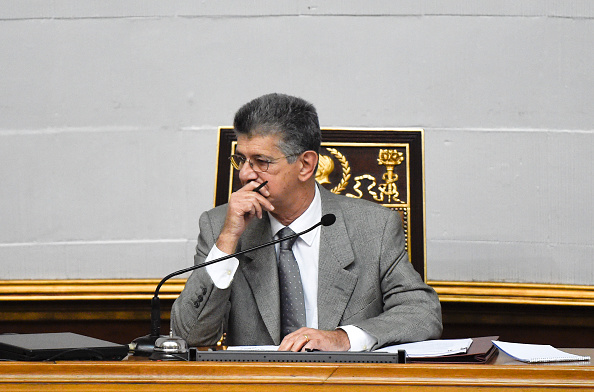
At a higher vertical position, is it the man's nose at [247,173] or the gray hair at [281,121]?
the gray hair at [281,121]

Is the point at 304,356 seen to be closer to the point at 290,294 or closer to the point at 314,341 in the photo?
the point at 314,341

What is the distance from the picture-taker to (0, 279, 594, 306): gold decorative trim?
2.60 metres

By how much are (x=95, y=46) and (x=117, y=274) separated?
89 centimetres

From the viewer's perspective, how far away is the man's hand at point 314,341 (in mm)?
1430

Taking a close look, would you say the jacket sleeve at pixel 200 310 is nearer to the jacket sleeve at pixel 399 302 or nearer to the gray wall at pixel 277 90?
the jacket sleeve at pixel 399 302

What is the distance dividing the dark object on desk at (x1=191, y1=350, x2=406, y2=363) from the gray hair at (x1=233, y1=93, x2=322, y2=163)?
0.78m

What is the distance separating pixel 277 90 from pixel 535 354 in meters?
1.63

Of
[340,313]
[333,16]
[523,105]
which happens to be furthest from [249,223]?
[523,105]

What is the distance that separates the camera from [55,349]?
1177mm

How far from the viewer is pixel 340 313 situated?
6.15ft

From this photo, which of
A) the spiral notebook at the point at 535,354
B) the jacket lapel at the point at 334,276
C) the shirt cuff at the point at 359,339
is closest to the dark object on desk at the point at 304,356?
the spiral notebook at the point at 535,354

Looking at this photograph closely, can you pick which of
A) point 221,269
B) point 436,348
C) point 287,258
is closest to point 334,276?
point 287,258

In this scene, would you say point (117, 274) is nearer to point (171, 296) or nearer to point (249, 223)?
point (171, 296)

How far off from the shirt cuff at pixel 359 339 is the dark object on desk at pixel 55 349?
1.68 feet
